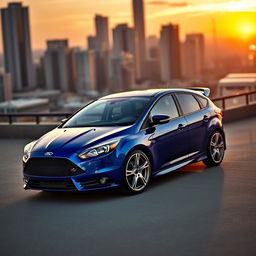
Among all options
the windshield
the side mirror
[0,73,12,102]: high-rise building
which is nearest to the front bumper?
the windshield

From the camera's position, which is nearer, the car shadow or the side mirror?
the car shadow

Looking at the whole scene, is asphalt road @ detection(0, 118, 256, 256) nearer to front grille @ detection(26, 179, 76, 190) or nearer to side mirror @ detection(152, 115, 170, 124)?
front grille @ detection(26, 179, 76, 190)

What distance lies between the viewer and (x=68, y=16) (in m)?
156

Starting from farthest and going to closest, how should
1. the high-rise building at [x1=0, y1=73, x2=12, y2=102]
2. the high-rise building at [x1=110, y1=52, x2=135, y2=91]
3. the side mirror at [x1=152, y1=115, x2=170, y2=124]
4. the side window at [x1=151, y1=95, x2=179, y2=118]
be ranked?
the high-rise building at [x1=110, y1=52, x2=135, y2=91]
the high-rise building at [x1=0, y1=73, x2=12, y2=102]
the side window at [x1=151, y1=95, x2=179, y2=118]
the side mirror at [x1=152, y1=115, x2=170, y2=124]

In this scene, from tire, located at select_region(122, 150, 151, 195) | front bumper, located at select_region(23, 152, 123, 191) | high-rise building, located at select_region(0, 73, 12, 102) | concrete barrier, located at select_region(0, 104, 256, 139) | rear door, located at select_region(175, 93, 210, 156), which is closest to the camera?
front bumper, located at select_region(23, 152, 123, 191)

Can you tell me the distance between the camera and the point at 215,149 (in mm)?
10336

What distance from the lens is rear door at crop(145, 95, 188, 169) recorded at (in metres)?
8.78

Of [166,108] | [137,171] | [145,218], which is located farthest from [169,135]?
[145,218]

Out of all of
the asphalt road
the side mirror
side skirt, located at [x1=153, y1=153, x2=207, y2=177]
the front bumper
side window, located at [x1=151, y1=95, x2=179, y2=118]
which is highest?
side window, located at [x1=151, y1=95, x2=179, y2=118]

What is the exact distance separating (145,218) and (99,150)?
1.43 m

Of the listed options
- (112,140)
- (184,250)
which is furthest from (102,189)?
(184,250)

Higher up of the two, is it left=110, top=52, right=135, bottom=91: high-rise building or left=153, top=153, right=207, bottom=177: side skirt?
left=110, top=52, right=135, bottom=91: high-rise building

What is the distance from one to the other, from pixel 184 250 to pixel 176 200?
2.36 m

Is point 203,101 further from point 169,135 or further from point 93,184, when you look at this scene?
point 93,184
